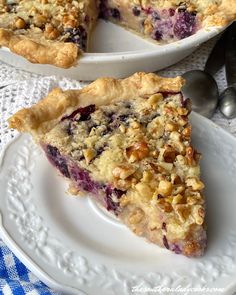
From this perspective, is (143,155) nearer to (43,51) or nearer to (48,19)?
(43,51)

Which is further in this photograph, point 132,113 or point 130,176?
point 132,113

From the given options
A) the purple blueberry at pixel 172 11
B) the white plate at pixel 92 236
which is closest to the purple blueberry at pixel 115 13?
the purple blueberry at pixel 172 11

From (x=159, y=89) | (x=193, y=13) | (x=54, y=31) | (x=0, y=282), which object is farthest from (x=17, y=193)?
(x=193, y=13)

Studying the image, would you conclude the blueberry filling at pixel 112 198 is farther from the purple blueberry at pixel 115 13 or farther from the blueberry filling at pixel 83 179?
the purple blueberry at pixel 115 13

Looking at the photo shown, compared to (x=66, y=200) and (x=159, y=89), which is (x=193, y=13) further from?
(x=66, y=200)

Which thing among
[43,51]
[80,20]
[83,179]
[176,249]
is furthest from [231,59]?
[176,249]

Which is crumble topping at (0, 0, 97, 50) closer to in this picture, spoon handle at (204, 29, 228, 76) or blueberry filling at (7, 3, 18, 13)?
blueberry filling at (7, 3, 18, 13)

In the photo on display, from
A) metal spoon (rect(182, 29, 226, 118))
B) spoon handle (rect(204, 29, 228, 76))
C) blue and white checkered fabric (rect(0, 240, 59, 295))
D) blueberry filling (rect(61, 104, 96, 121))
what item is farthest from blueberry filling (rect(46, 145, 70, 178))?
spoon handle (rect(204, 29, 228, 76))
